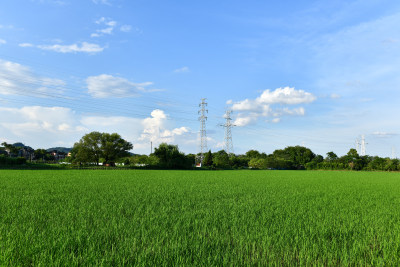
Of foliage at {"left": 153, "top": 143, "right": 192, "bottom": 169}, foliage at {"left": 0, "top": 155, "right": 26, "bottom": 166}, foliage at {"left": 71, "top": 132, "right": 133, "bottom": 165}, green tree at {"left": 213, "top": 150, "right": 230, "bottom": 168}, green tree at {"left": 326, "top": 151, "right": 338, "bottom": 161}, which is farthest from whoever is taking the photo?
green tree at {"left": 326, "top": 151, "right": 338, "bottom": 161}

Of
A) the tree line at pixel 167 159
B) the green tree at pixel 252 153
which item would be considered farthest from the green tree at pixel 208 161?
the green tree at pixel 252 153

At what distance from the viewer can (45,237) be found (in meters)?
5.20

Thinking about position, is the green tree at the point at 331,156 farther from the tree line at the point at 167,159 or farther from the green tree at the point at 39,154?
the green tree at the point at 39,154

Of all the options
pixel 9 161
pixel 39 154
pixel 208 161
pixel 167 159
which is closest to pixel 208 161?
pixel 208 161

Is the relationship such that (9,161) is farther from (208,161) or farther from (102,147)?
(208,161)

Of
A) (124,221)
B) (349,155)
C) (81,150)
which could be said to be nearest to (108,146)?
(81,150)

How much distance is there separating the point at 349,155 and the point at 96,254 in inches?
4112

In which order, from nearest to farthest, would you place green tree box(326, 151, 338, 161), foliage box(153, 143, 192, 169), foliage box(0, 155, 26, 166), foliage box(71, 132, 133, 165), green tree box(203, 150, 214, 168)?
foliage box(0, 155, 26, 166) < foliage box(153, 143, 192, 169) < foliage box(71, 132, 133, 165) < green tree box(203, 150, 214, 168) < green tree box(326, 151, 338, 161)

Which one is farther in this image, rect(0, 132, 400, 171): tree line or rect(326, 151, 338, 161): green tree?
rect(326, 151, 338, 161): green tree

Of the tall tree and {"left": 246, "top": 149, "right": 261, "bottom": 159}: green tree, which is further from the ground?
{"left": 246, "top": 149, "right": 261, "bottom": 159}: green tree

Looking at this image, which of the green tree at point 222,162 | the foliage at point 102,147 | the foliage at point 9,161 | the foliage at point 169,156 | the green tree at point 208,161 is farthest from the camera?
the green tree at point 208,161

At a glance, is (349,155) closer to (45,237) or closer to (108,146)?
(108,146)

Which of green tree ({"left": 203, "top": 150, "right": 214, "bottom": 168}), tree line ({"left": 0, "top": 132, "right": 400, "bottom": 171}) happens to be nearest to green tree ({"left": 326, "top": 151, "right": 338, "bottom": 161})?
tree line ({"left": 0, "top": 132, "right": 400, "bottom": 171})

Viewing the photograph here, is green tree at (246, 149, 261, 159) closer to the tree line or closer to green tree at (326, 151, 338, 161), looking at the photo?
the tree line
